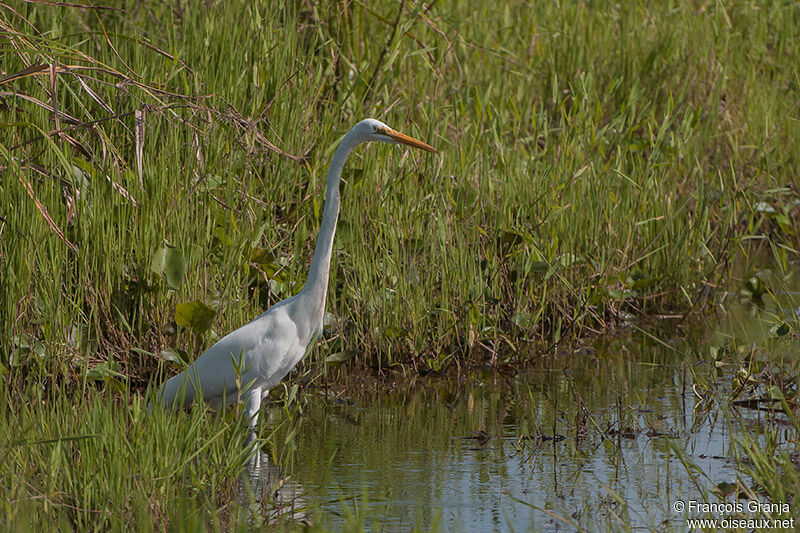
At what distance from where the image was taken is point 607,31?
327 inches

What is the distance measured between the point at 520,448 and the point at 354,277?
1519 mm

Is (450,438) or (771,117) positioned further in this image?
(771,117)

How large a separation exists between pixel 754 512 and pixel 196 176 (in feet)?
10.1

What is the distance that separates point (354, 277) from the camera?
5.45 metres

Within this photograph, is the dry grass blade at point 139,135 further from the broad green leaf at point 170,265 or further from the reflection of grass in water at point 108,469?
the reflection of grass in water at point 108,469

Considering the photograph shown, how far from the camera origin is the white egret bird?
168 inches

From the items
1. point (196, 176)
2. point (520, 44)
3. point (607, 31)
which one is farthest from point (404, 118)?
point (607, 31)

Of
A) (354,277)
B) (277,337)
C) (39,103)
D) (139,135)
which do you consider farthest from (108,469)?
(354,277)

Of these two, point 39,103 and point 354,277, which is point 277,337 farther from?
point 39,103

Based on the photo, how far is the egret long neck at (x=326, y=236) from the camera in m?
4.26

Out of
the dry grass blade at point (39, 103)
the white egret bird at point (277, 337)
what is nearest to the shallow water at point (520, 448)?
the white egret bird at point (277, 337)

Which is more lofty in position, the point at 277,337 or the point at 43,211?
the point at 43,211

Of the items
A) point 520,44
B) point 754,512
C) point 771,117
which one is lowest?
point 754,512

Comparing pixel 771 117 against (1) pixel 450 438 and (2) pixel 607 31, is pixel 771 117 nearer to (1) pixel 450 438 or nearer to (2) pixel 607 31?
(2) pixel 607 31
